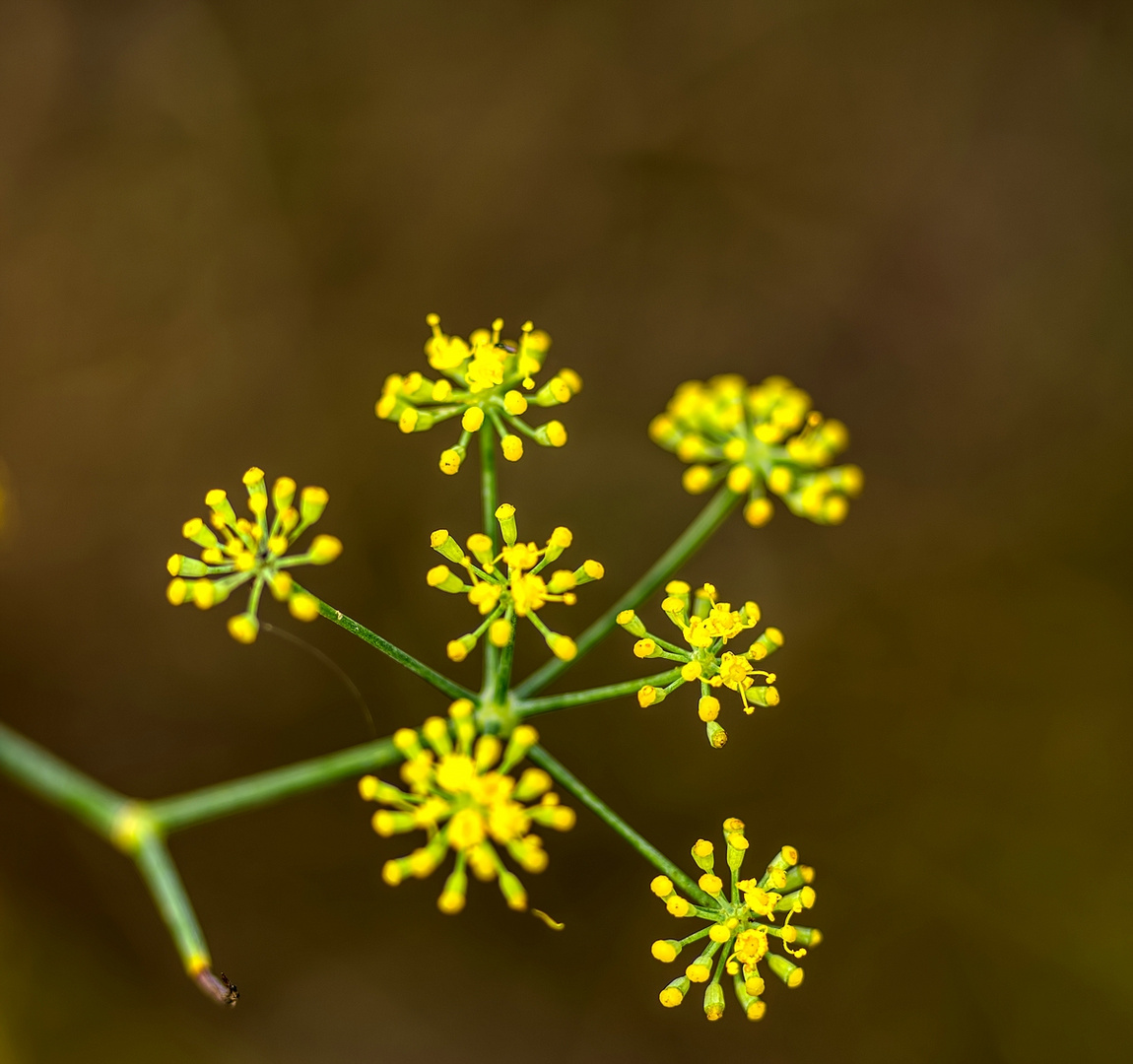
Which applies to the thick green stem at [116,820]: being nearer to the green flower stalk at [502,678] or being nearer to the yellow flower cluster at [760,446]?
the green flower stalk at [502,678]

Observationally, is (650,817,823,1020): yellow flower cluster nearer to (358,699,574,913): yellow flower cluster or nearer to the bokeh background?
(358,699,574,913): yellow flower cluster

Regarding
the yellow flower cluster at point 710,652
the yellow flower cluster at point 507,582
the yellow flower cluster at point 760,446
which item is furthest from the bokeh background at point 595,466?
the yellow flower cluster at point 507,582

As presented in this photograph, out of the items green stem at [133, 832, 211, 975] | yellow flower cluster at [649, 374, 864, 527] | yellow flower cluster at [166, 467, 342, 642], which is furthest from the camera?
yellow flower cluster at [649, 374, 864, 527]

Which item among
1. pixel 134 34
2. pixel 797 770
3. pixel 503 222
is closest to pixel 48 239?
pixel 134 34

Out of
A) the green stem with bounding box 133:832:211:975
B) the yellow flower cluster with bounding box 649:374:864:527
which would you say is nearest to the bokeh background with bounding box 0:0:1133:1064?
the yellow flower cluster with bounding box 649:374:864:527

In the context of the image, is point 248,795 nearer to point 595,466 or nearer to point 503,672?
point 503,672

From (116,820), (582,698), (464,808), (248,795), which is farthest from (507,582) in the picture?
(116,820)

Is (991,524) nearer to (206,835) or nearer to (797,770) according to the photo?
(797,770)
